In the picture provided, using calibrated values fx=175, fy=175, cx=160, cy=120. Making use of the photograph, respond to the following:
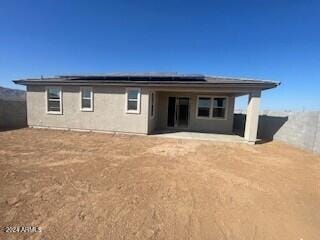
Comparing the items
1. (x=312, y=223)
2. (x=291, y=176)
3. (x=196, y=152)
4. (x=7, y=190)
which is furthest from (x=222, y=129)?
(x=7, y=190)

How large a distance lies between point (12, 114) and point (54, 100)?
14.9 feet

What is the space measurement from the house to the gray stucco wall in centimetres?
240

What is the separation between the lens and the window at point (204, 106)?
39.7 feet

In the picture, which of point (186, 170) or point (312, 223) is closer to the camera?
point (312, 223)

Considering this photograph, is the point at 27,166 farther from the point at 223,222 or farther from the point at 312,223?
the point at 312,223

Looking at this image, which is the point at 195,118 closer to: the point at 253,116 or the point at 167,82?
the point at 167,82

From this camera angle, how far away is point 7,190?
3.41m

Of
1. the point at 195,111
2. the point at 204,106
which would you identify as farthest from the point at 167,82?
the point at 204,106

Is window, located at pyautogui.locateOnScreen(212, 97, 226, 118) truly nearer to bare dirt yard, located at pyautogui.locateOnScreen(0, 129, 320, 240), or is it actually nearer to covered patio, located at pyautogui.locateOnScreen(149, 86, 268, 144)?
covered patio, located at pyautogui.locateOnScreen(149, 86, 268, 144)

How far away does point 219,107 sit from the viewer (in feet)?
39.3

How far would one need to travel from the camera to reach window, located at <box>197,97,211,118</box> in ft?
39.7

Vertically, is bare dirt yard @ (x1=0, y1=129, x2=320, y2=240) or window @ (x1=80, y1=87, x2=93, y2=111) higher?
window @ (x1=80, y1=87, x2=93, y2=111)

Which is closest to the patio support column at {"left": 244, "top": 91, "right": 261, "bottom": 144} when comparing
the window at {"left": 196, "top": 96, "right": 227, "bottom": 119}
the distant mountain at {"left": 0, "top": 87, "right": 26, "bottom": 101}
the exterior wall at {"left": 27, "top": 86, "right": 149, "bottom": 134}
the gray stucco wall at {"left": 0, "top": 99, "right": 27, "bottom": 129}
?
the window at {"left": 196, "top": 96, "right": 227, "bottom": 119}

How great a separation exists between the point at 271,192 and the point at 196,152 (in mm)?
3234
